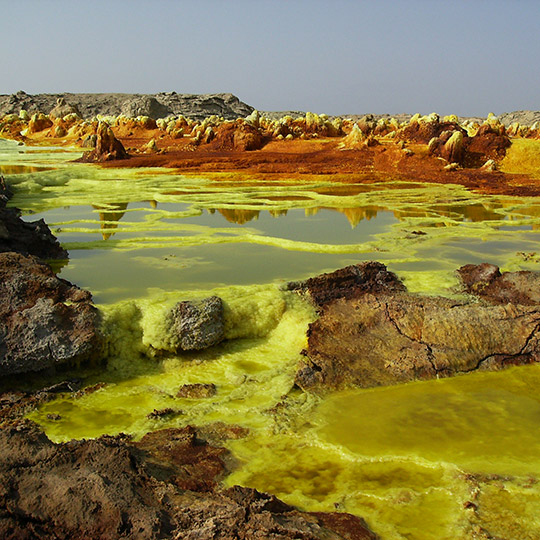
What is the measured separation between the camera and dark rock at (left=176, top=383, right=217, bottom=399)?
379 cm

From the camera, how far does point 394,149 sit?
19.4m

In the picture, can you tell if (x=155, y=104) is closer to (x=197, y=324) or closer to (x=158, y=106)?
(x=158, y=106)

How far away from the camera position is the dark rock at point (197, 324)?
4.35m

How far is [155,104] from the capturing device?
4691 centimetres

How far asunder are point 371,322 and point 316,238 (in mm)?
3852

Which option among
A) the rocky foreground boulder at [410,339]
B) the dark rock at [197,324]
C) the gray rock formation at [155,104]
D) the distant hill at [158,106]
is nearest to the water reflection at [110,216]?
the dark rock at [197,324]

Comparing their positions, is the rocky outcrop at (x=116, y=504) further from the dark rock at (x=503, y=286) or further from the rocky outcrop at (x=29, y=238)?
the rocky outcrop at (x=29, y=238)

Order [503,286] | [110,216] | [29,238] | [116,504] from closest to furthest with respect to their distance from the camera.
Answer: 1. [116,504]
2. [503,286]
3. [29,238]
4. [110,216]

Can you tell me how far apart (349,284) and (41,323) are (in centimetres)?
259

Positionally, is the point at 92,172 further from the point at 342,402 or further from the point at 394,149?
the point at 342,402

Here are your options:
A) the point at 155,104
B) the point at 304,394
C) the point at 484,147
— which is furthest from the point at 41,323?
the point at 155,104

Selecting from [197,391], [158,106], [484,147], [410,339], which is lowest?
[197,391]

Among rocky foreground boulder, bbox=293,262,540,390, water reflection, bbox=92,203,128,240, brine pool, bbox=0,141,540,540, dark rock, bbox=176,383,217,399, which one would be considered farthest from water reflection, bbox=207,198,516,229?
dark rock, bbox=176,383,217,399

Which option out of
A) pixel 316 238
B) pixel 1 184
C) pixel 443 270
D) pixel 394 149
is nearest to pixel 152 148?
pixel 394 149
